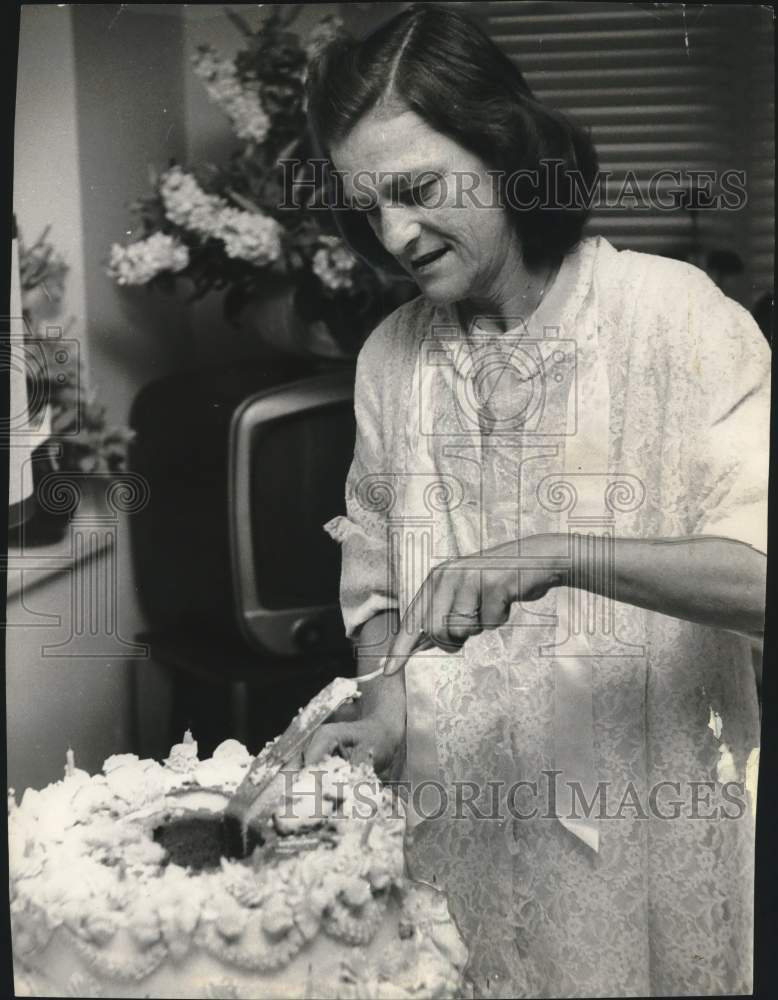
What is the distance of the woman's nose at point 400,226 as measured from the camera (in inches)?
52.7

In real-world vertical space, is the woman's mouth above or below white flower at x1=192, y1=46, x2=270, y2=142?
below

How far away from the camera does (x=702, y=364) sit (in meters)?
1.34

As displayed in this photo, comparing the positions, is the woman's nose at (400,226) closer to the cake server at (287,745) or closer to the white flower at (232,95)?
the white flower at (232,95)

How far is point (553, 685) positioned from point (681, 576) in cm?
18

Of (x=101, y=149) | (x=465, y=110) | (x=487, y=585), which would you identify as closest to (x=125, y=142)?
(x=101, y=149)

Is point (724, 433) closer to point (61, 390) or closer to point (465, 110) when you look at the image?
point (465, 110)

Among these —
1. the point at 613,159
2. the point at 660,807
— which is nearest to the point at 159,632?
the point at 660,807

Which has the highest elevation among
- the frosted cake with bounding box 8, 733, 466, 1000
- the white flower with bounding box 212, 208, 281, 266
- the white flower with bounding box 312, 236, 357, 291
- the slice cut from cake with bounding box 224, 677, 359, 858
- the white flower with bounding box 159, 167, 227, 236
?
the white flower with bounding box 159, 167, 227, 236

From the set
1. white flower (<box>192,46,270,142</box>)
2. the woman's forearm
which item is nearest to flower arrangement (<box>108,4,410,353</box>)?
white flower (<box>192,46,270,142</box>)

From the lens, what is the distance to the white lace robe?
1.36 meters

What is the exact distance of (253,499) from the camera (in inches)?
54.9

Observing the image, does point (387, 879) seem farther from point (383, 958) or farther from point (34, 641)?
point (34, 641)

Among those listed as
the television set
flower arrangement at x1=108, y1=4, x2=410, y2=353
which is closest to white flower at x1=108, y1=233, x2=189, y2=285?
flower arrangement at x1=108, y1=4, x2=410, y2=353

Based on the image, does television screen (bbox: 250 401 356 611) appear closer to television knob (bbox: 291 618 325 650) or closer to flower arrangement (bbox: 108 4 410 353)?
television knob (bbox: 291 618 325 650)
